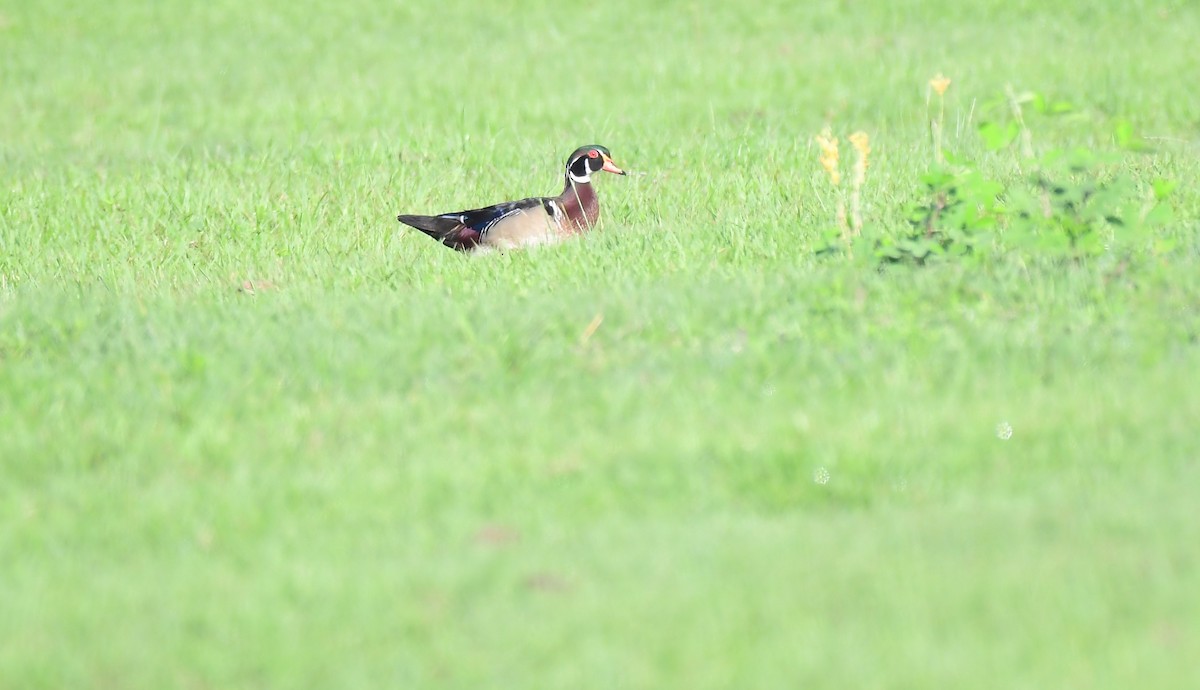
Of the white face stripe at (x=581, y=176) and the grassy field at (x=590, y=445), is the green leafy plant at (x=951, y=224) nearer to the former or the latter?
the grassy field at (x=590, y=445)

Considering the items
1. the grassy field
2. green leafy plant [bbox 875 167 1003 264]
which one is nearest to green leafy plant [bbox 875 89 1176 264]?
green leafy plant [bbox 875 167 1003 264]

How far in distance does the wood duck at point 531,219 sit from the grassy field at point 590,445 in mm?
186

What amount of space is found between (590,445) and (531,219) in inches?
178

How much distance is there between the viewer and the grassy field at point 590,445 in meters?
4.19

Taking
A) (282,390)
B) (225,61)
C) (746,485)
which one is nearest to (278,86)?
(225,61)

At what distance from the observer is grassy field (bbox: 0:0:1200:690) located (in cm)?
419

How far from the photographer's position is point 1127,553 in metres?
4.43

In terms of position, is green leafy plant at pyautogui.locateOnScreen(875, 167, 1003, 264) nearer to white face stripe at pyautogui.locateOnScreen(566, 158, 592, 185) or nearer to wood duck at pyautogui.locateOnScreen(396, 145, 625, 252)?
wood duck at pyautogui.locateOnScreen(396, 145, 625, 252)

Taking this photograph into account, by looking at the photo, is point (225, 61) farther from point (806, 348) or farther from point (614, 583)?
point (614, 583)

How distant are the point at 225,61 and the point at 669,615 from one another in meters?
14.9

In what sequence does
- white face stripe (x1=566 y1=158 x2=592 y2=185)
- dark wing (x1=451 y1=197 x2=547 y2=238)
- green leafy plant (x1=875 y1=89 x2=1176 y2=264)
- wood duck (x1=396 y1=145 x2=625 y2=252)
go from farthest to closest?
white face stripe (x1=566 y1=158 x2=592 y2=185) < dark wing (x1=451 y1=197 x2=547 y2=238) < wood duck (x1=396 y1=145 x2=625 y2=252) < green leafy plant (x1=875 y1=89 x2=1176 y2=264)

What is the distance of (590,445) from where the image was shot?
5.55 metres

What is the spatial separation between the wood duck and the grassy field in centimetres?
19

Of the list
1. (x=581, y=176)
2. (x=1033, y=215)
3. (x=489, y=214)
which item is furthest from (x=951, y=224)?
(x=489, y=214)
